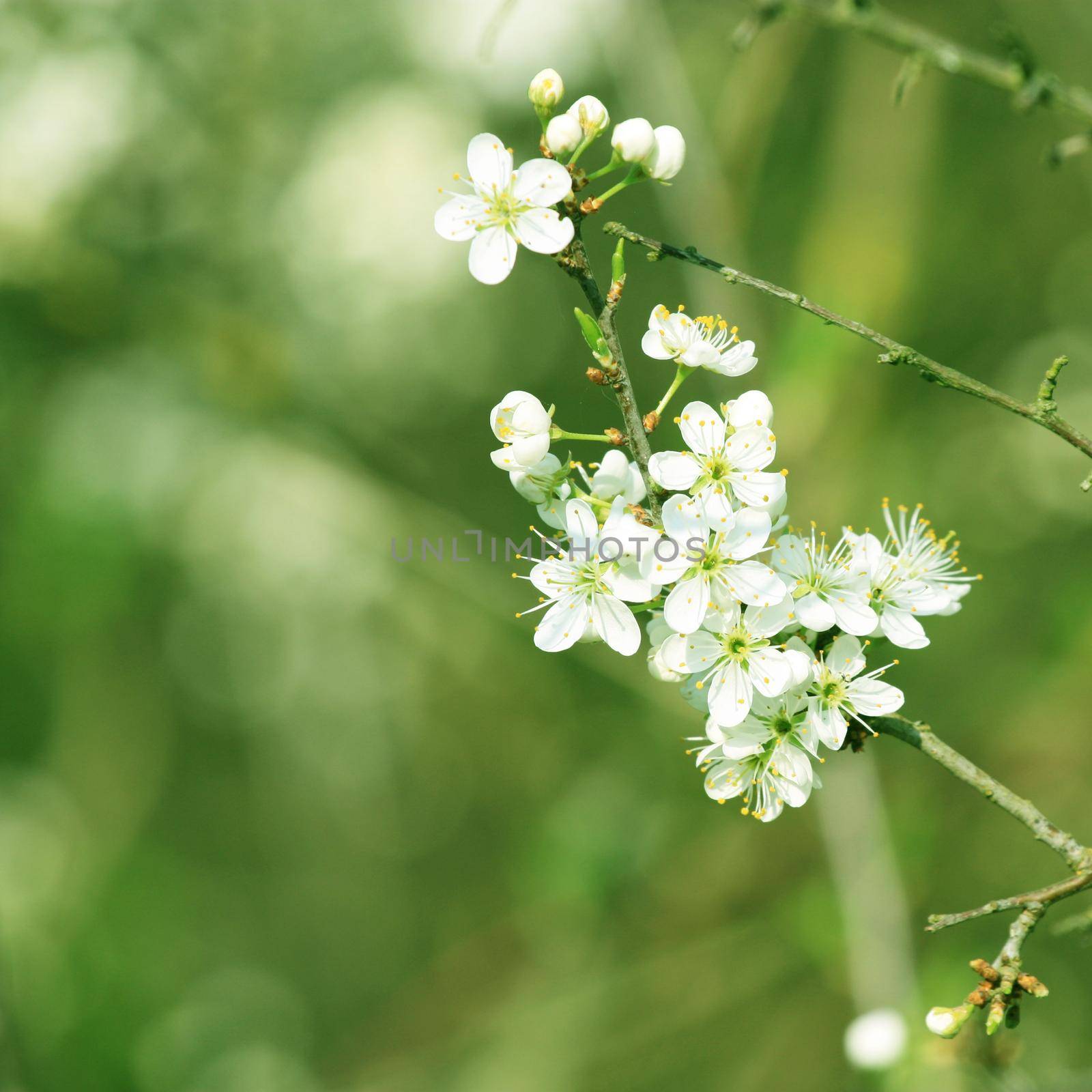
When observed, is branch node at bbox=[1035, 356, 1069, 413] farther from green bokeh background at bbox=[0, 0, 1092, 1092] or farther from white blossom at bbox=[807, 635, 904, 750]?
green bokeh background at bbox=[0, 0, 1092, 1092]

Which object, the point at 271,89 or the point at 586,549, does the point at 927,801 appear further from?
the point at 271,89

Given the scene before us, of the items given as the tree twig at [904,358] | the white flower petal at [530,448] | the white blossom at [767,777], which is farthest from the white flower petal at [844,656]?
the white flower petal at [530,448]

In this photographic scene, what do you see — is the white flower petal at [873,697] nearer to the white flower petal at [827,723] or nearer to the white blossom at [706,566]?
the white flower petal at [827,723]

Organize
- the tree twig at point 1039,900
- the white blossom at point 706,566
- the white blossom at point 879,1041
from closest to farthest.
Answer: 1. the tree twig at point 1039,900
2. the white blossom at point 706,566
3. the white blossom at point 879,1041

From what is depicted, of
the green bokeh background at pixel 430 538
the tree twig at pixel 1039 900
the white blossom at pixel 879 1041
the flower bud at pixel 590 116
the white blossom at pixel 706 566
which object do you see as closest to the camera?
the tree twig at pixel 1039 900

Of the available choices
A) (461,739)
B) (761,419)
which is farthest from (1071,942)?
(761,419)
